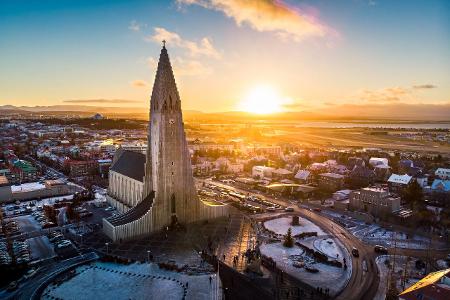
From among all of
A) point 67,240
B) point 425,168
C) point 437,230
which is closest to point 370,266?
point 437,230

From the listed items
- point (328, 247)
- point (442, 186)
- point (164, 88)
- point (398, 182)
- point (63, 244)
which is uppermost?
point (164, 88)

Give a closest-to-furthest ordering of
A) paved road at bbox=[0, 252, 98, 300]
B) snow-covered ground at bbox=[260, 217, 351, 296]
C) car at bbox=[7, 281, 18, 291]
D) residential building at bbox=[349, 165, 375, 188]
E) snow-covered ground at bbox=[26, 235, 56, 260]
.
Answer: paved road at bbox=[0, 252, 98, 300] < car at bbox=[7, 281, 18, 291] < snow-covered ground at bbox=[260, 217, 351, 296] < snow-covered ground at bbox=[26, 235, 56, 260] < residential building at bbox=[349, 165, 375, 188]

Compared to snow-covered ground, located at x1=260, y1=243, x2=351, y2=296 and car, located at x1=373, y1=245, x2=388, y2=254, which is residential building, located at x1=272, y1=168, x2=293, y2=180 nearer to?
snow-covered ground, located at x1=260, y1=243, x2=351, y2=296

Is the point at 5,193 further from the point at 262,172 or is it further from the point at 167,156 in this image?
the point at 262,172

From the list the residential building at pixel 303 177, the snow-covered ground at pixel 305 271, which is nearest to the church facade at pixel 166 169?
the snow-covered ground at pixel 305 271

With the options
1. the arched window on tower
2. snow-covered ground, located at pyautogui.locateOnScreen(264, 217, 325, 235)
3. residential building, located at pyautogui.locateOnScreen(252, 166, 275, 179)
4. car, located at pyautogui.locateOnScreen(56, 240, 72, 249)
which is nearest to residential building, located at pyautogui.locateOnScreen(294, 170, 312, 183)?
residential building, located at pyautogui.locateOnScreen(252, 166, 275, 179)

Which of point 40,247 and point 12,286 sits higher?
point 12,286

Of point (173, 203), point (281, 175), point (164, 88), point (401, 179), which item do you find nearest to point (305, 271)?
point (173, 203)
